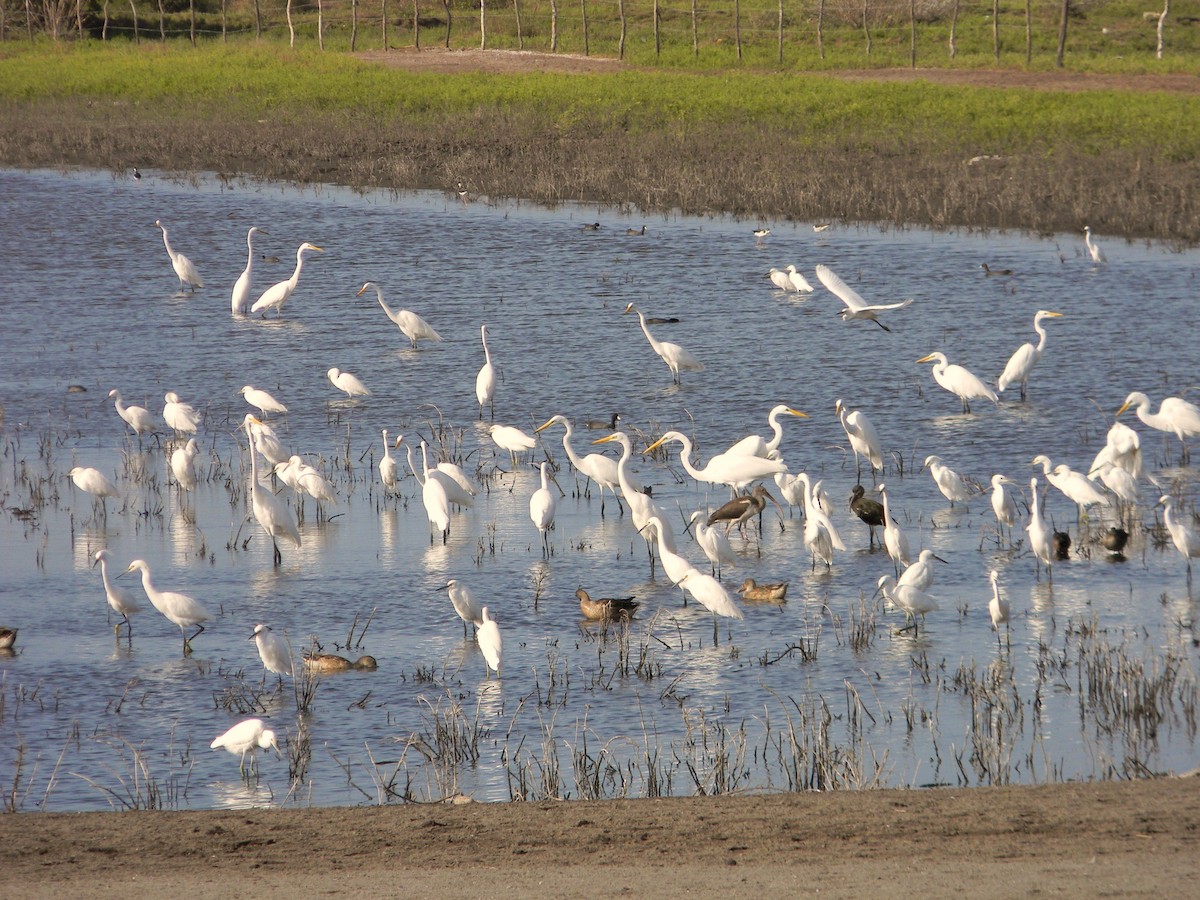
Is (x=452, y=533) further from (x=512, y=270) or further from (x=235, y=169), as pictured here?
(x=235, y=169)

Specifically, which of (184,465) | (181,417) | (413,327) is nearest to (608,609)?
(184,465)

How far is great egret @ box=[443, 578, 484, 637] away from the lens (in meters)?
7.98

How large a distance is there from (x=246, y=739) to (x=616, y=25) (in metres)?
48.5

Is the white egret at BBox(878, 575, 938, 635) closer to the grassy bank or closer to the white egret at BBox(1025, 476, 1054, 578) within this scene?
the white egret at BBox(1025, 476, 1054, 578)

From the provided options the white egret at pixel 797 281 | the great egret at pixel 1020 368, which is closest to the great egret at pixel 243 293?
the white egret at pixel 797 281

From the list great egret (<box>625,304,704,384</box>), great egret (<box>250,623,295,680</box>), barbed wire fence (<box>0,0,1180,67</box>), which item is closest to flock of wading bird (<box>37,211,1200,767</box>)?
great egret (<box>250,623,295,680</box>)

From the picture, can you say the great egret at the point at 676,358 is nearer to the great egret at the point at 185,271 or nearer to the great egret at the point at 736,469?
the great egret at the point at 736,469

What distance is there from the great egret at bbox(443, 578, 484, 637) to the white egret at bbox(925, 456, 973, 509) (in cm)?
366

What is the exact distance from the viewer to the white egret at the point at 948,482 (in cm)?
1026

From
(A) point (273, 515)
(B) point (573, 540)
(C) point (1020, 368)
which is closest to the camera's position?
(A) point (273, 515)

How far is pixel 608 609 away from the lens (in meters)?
8.16

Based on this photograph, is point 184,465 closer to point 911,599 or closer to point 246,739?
point 246,739

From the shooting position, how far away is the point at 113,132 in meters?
34.4

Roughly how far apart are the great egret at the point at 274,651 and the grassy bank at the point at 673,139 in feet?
55.5
